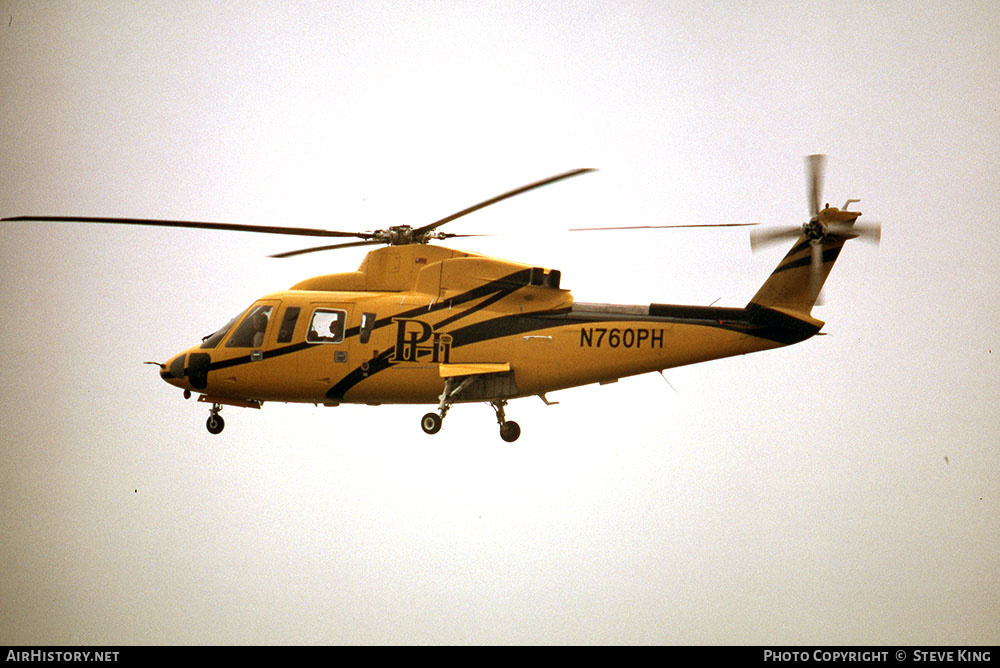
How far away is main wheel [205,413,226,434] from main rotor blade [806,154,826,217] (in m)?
10.8

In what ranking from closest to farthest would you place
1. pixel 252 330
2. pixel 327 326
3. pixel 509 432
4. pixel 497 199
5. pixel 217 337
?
1. pixel 497 199
2. pixel 327 326
3. pixel 509 432
4. pixel 252 330
5. pixel 217 337

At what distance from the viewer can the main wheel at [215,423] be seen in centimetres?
1814

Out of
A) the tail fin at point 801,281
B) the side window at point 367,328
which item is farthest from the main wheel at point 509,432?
the tail fin at point 801,281

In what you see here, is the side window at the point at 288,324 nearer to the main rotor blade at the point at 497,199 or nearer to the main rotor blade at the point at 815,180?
the main rotor blade at the point at 497,199

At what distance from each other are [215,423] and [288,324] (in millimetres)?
2579

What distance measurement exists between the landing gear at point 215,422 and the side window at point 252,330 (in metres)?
1.35

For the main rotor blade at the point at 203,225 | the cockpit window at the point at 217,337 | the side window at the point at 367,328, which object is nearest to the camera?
the main rotor blade at the point at 203,225

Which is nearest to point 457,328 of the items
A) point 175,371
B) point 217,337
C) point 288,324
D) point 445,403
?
point 445,403

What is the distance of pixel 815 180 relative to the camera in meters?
15.6

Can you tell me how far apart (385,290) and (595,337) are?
379 centimetres

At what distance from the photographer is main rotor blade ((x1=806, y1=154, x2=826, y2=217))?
15.4 metres

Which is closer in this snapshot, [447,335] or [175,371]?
[447,335]

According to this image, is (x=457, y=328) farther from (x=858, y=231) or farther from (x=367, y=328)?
(x=858, y=231)
